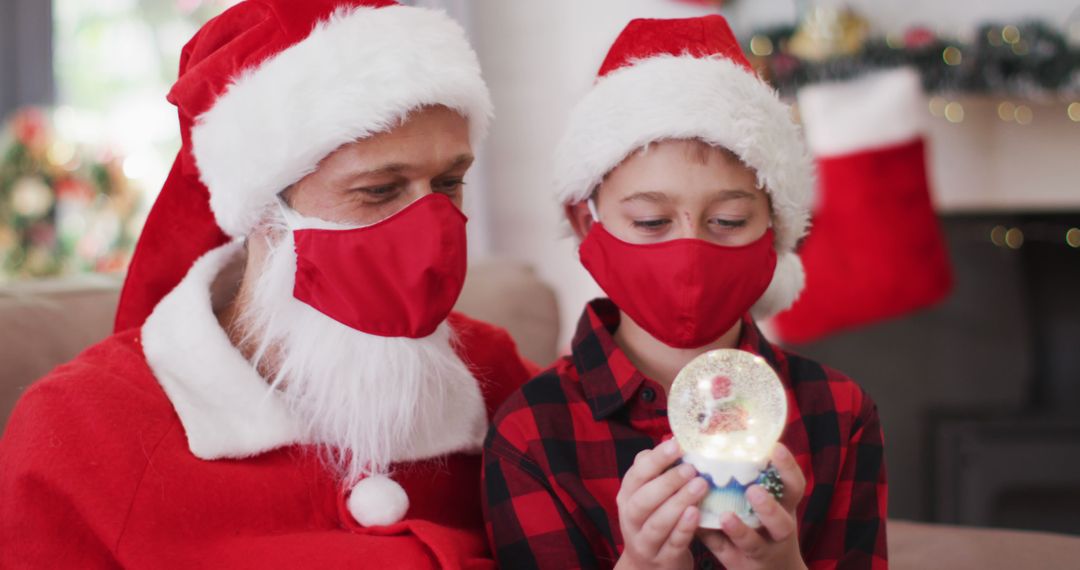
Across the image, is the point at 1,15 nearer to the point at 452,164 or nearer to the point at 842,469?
the point at 452,164

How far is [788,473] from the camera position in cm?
113

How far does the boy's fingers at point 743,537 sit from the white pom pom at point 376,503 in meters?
0.49

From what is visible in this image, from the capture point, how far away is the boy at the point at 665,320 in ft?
4.72

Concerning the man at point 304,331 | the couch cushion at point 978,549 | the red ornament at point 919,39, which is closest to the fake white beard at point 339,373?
the man at point 304,331

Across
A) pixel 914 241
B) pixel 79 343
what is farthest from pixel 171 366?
pixel 914 241

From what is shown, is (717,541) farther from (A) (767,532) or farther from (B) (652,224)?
(B) (652,224)

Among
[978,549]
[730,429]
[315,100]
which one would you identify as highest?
[315,100]

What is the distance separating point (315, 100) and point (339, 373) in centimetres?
36

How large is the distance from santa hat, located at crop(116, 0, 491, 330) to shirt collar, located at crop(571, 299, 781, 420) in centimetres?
36

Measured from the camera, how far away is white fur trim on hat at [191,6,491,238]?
1.43 m

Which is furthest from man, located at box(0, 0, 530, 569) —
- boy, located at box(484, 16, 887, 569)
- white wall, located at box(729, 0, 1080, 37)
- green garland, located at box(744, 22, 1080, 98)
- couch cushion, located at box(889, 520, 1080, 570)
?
white wall, located at box(729, 0, 1080, 37)

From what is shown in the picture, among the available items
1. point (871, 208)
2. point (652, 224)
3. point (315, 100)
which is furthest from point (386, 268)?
point (871, 208)

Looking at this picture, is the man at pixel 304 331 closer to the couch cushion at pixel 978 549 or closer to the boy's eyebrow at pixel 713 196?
the boy's eyebrow at pixel 713 196

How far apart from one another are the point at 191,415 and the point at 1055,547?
4.40 feet
